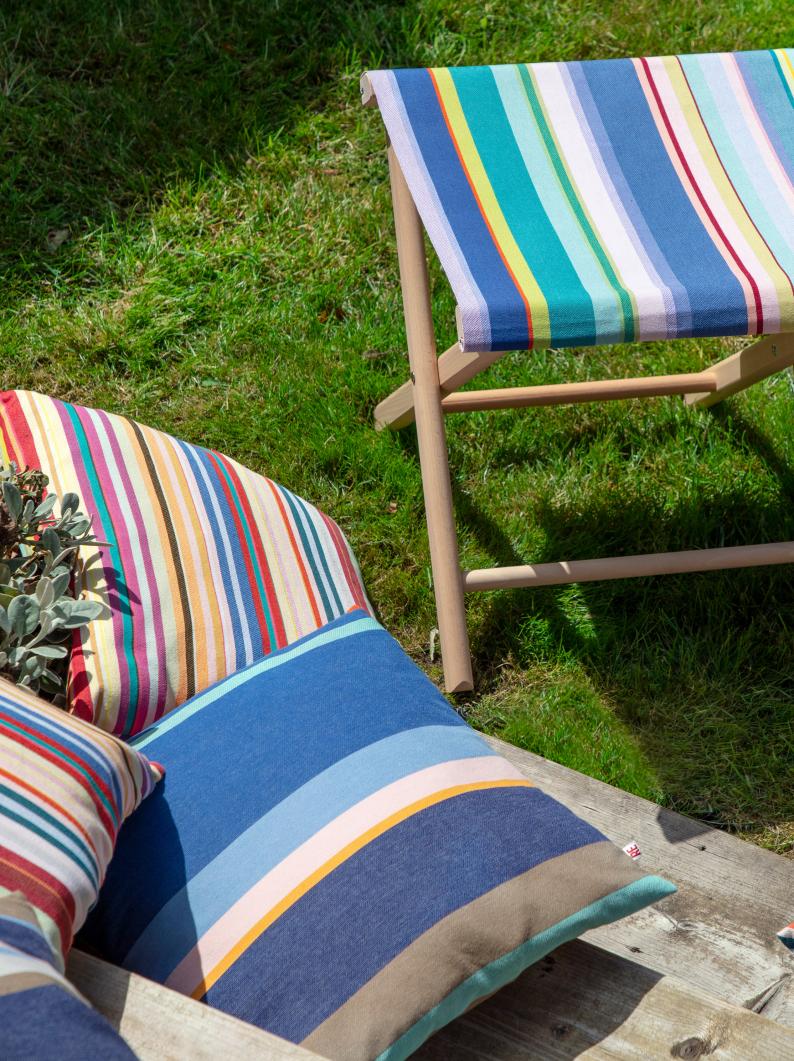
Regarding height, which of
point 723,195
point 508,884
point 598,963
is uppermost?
point 723,195

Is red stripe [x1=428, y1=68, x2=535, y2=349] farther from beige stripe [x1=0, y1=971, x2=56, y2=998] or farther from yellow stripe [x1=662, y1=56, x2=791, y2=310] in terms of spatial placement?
beige stripe [x1=0, y1=971, x2=56, y2=998]

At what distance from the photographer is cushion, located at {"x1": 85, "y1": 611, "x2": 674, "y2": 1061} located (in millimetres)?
914

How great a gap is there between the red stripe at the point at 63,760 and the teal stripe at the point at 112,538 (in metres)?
0.30

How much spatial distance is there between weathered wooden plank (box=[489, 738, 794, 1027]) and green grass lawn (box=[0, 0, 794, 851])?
0.32 feet

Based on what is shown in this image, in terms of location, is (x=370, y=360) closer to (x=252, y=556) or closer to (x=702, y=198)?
(x=702, y=198)

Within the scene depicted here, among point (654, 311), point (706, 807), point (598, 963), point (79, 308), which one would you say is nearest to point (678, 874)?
point (706, 807)

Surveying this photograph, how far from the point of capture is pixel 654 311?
1512 mm

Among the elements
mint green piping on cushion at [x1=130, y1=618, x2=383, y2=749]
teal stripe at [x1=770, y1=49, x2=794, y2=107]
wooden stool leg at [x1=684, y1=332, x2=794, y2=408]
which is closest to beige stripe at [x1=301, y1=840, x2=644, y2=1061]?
mint green piping on cushion at [x1=130, y1=618, x2=383, y2=749]

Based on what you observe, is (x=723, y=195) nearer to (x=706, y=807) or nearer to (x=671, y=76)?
(x=671, y=76)

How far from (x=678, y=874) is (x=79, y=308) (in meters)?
1.78

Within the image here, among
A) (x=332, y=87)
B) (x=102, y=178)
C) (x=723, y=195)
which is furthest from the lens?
(x=332, y=87)

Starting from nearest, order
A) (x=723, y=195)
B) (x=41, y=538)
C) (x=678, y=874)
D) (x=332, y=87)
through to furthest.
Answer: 1. (x=41, y=538)
2. (x=678, y=874)
3. (x=723, y=195)
4. (x=332, y=87)

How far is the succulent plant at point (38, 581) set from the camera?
1.16 metres

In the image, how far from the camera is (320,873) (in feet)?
3.19
